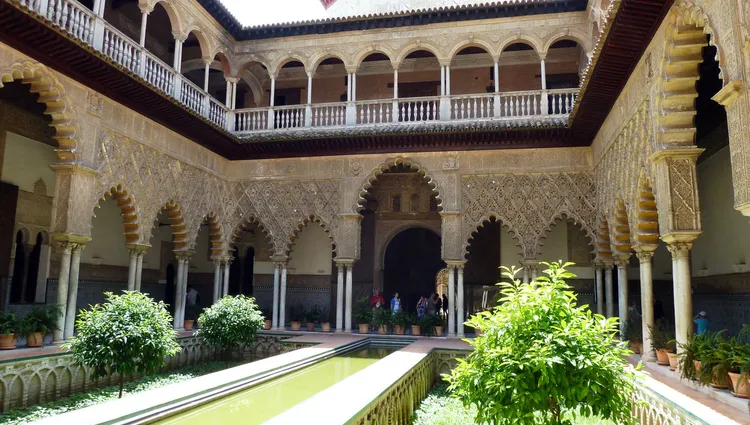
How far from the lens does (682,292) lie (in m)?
7.07

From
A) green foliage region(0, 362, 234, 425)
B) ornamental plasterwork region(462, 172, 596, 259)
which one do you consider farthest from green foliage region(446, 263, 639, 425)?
ornamental plasterwork region(462, 172, 596, 259)

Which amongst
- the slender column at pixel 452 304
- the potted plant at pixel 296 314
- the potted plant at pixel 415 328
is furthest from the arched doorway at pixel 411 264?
the slender column at pixel 452 304

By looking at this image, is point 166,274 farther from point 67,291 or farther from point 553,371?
point 553,371

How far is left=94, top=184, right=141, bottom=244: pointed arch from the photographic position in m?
10.5

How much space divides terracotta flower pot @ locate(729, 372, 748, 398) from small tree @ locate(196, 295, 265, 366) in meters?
7.50

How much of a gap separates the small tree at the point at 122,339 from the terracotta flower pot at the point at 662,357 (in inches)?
266

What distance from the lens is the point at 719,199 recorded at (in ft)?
33.1

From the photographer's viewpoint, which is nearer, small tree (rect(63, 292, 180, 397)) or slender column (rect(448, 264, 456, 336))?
small tree (rect(63, 292, 180, 397))

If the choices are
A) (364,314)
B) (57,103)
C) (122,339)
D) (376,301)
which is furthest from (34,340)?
(376,301)

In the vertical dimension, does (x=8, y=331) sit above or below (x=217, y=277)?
below

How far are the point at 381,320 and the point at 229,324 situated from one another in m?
Result: 4.39

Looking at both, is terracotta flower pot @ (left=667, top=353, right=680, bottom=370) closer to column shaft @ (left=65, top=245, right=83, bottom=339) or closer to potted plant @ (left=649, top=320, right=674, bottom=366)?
potted plant @ (left=649, top=320, right=674, bottom=366)

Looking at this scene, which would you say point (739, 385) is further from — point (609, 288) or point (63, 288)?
point (63, 288)

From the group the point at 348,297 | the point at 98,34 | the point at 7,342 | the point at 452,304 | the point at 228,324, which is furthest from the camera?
the point at 348,297
